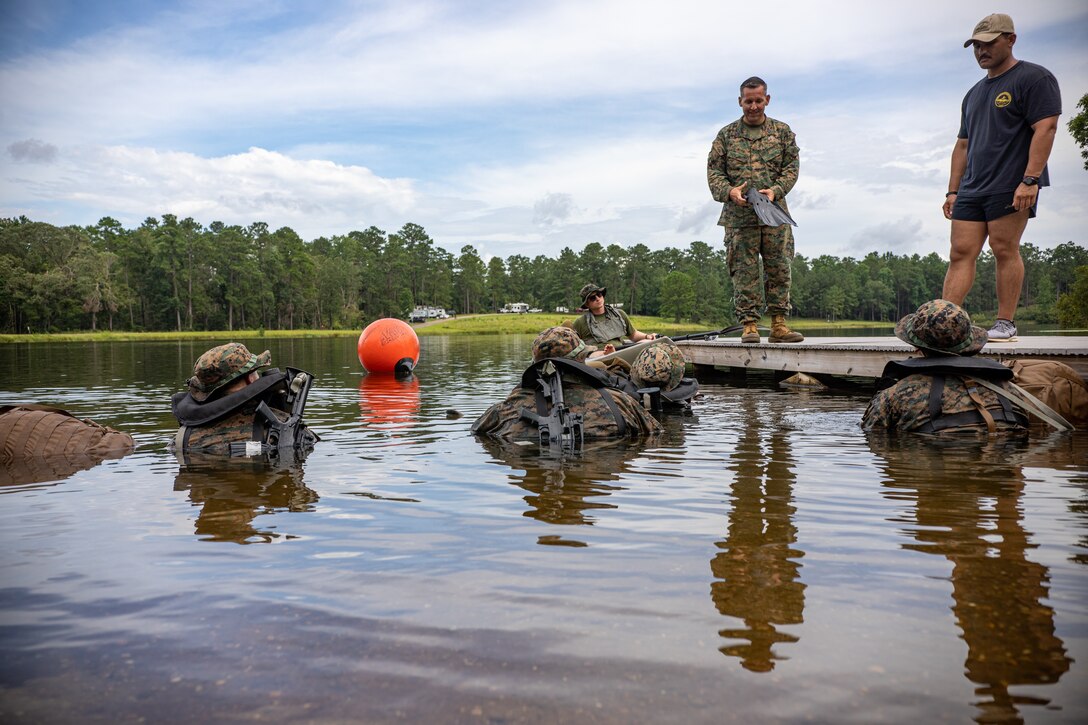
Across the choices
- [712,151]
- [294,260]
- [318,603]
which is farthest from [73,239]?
[318,603]

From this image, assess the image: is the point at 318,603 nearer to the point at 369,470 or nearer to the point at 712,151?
the point at 369,470

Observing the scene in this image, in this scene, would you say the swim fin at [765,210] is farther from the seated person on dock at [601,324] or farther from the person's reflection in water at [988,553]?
the person's reflection in water at [988,553]

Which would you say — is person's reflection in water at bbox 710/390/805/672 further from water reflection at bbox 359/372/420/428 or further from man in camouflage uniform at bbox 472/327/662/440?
water reflection at bbox 359/372/420/428

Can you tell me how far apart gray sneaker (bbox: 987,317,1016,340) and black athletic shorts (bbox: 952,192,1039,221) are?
1350 mm

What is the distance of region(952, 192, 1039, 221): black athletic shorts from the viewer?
924cm

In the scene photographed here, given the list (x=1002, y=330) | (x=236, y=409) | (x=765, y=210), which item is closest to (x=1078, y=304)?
(x=765, y=210)

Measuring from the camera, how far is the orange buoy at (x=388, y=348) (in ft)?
64.6

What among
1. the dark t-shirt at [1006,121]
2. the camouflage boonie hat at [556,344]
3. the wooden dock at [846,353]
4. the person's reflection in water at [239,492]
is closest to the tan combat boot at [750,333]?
the wooden dock at [846,353]

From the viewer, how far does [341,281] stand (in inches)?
5098

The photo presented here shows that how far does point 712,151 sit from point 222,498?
378 inches

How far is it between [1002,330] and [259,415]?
8.68 metres

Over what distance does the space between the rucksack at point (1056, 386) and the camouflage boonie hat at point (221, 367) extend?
7.46 m

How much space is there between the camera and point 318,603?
3490mm

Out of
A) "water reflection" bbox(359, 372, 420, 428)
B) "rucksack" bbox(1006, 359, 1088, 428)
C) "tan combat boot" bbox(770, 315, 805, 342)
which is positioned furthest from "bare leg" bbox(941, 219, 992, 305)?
"water reflection" bbox(359, 372, 420, 428)
